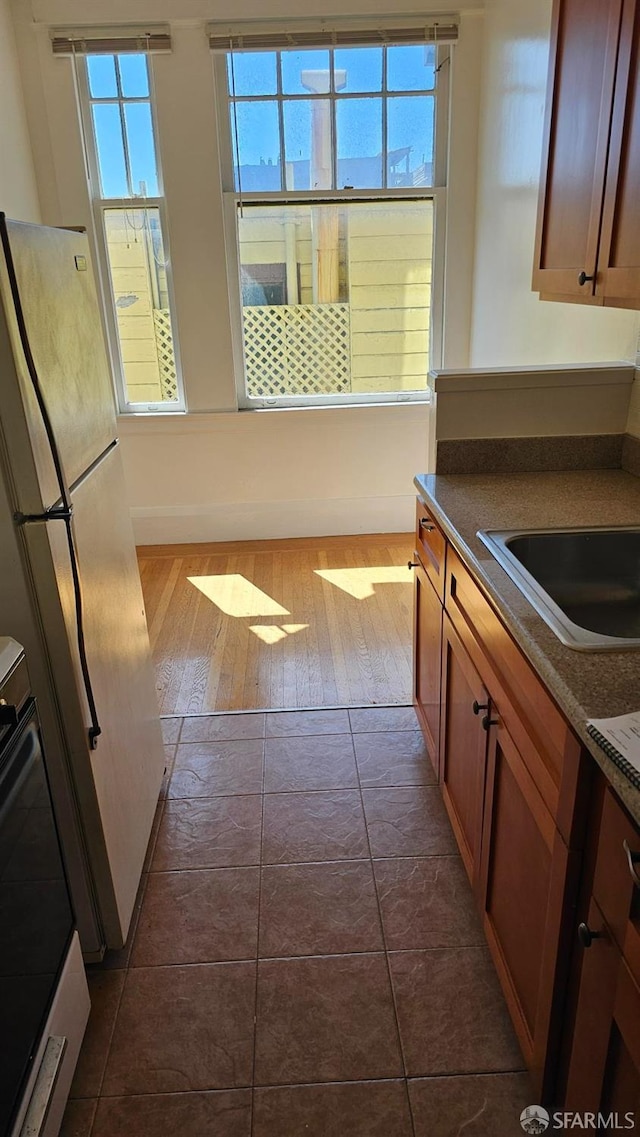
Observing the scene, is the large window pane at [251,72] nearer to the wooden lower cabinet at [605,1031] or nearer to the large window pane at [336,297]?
the large window pane at [336,297]

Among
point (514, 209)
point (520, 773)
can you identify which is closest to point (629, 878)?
point (520, 773)

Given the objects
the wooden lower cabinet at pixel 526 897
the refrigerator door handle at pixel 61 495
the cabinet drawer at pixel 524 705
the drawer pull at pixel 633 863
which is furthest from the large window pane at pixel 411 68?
the drawer pull at pixel 633 863

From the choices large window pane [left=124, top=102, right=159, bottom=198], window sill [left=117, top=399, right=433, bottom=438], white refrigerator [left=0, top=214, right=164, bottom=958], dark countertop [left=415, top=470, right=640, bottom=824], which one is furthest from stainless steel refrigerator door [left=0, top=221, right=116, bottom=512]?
large window pane [left=124, top=102, right=159, bottom=198]

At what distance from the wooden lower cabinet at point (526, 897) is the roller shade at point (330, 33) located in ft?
12.3

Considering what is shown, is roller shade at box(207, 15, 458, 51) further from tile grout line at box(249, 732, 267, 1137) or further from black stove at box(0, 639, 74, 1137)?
black stove at box(0, 639, 74, 1137)

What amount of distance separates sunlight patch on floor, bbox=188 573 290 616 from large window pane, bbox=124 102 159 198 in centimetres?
211

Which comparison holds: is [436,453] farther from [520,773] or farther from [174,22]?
[174,22]

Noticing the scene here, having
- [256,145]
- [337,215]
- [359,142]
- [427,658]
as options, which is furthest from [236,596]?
[359,142]

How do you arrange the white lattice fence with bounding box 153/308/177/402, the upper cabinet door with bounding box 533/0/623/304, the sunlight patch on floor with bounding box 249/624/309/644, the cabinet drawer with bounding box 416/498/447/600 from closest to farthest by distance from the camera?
the upper cabinet door with bounding box 533/0/623/304, the cabinet drawer with bounding box 416/498/447/600, the sunlight patch on floor with bounding box 249/624/309/644, the white lattice fence with bounding box 153/308/177/402

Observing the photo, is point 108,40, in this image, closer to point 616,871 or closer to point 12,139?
point 12,139

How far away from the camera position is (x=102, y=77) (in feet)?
12.5

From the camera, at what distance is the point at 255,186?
4.01m

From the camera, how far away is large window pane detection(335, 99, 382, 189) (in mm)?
3893

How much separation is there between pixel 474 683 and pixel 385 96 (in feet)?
11.7
